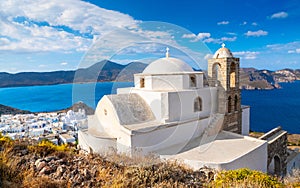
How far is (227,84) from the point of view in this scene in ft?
32.2

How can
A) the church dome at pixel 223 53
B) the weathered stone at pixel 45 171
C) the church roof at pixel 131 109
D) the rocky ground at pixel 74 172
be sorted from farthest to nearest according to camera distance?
the church dome at pixel 223 53
the church roof at pixel 131 109
the weathered stone at pixel 45 171
the rocky ground at pixel 74 172

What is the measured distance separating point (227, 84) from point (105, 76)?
20.2 feet

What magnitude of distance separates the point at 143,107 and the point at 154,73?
5.31ft

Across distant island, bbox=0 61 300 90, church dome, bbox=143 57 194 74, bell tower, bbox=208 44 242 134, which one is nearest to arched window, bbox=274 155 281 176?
bell tower, bbox=208 44 242 134

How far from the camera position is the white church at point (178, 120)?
7082 mm

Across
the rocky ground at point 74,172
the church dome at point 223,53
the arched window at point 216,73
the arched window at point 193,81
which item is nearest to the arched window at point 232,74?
the church dome at point 223,53

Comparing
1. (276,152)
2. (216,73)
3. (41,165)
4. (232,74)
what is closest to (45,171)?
(41,165)

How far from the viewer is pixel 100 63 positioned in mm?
9555

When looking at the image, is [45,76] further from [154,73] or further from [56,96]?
[154,73]

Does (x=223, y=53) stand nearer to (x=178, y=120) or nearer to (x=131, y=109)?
(x=178, y=120)

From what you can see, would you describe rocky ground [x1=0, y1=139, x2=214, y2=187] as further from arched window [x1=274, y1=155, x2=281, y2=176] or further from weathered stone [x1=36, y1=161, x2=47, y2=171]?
arched window [x1=274, y1=155, x2=281, y2=176]

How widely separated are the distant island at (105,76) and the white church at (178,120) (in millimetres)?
822

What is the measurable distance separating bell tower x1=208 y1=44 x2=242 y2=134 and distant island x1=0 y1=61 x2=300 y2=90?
3.60 m

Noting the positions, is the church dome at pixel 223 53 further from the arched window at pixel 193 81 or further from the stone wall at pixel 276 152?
the stone wall at pixel 276 152
